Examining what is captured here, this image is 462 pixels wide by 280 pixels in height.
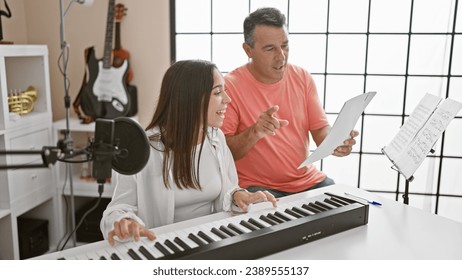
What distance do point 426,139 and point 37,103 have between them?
243 cm

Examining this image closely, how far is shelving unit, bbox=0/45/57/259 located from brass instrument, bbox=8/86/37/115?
1.3 inches

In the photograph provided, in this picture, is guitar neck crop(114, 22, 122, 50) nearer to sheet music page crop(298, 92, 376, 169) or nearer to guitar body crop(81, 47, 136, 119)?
guitar body crop(81, 47, 136, 119)

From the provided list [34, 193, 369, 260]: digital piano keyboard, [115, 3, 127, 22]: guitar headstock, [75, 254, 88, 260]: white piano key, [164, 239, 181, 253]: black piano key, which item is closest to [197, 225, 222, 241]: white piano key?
[34, 193, 369, 260]: digital piano keyboard

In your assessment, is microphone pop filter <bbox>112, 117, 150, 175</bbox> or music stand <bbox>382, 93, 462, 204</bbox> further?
music stand <bbox>382, 93, 462, 204</bbox>

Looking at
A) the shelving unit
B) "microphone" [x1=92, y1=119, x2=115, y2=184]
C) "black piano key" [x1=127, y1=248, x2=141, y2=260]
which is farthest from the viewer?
the shelving unit

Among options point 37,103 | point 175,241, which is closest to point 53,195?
point 37,103

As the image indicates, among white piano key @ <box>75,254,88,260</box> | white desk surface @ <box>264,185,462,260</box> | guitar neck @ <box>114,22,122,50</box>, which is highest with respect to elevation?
guitar neck @ <box>114,22,122,50</box>

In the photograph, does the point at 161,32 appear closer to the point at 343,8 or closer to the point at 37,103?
the point at 37,103

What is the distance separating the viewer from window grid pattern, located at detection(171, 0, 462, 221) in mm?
2879

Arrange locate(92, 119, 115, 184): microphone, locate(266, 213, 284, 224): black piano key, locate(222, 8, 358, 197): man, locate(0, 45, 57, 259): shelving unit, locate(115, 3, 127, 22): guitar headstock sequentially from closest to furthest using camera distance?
locate(92, 119, 115, 184): microphone → locate(266, 213, 284, 224): black piano key → locate(222, 8, 358, 197): man → locate(0, 45, 57, 259): shelving unit → locate(115, 3, 127, 22): guitar headstock

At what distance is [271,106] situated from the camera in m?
2.25

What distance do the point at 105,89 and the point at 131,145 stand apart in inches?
82.7

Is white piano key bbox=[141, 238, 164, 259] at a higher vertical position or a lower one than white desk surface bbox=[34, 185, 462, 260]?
higher

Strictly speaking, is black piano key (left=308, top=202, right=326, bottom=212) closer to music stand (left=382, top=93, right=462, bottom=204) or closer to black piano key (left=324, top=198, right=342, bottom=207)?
black piano key (left=324, top=198, right=342, bottom=207)
